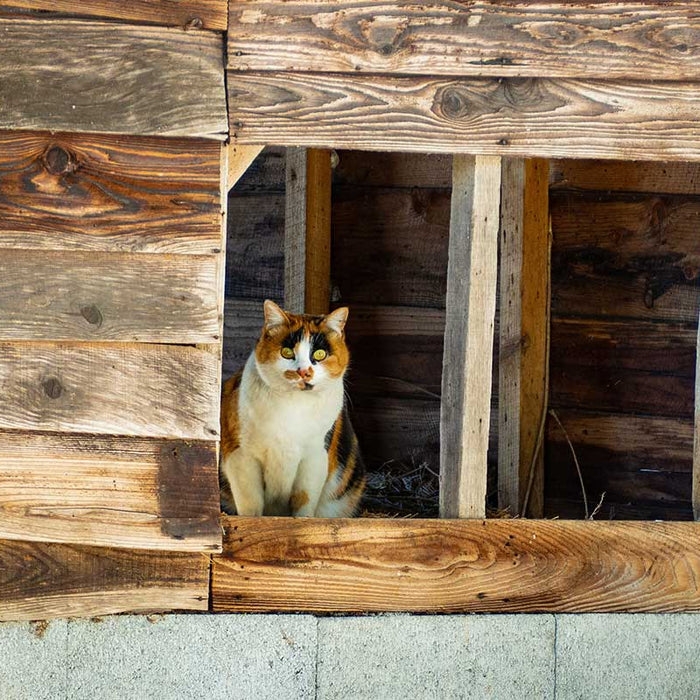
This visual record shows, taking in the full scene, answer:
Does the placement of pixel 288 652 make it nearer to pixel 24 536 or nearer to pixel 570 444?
pixel 24 536

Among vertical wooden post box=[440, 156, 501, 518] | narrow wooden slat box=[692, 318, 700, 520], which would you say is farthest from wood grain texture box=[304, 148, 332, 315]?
narrow wooden slat box=[692, 318, 700, 520]

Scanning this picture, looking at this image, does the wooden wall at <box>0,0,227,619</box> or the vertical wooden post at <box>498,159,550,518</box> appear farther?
the vertical wooden post at <box>498,159,550,518</box>

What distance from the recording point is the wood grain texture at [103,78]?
2828 mm

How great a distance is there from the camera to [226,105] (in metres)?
2.92

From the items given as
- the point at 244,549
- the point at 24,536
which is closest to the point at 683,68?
the point at 244,549

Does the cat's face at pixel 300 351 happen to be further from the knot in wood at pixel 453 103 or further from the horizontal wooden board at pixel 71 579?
the knot in wood at pixel 453 103

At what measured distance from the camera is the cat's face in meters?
3.73

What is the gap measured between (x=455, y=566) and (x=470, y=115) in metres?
1.24

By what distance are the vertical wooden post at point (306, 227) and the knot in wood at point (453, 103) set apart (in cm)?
122

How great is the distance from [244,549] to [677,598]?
1.26 meters

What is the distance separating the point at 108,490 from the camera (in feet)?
9.78

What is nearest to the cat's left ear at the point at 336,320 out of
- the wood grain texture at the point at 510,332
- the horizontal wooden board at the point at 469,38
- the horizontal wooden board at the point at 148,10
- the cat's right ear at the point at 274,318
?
the cat's right ear at the point at 274,318

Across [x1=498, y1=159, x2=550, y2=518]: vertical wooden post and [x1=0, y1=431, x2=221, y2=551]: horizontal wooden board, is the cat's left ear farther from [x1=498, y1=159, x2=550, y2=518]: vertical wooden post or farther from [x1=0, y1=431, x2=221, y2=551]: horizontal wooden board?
[x1=0, y1=431, x2=221, y2=551]: horizontal wooden board

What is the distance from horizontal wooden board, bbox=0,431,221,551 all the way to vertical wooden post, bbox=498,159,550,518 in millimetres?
1603
